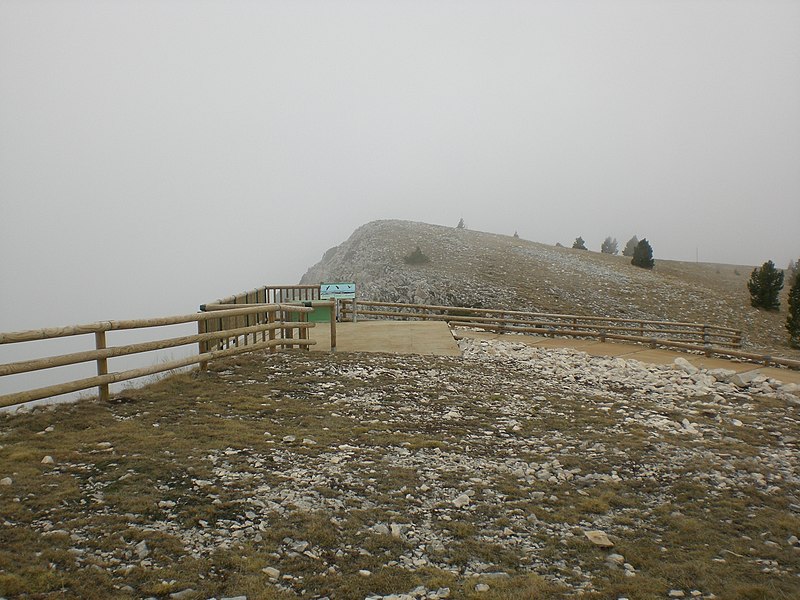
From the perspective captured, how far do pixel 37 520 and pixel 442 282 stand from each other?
3287 cm

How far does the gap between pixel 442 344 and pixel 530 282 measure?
2575 cm

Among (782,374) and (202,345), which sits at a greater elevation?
(202,345)

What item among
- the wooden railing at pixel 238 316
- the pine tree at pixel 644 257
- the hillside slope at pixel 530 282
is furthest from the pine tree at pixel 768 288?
the wooden railing at pixel 238 316

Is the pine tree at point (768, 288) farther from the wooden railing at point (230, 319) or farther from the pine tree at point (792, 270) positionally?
the wooden railing at point (230, 319)

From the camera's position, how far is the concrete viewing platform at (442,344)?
48.1 ft

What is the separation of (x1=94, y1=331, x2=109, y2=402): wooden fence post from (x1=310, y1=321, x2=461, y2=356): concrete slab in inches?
279

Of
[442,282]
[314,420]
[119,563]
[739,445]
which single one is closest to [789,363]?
[739,445]

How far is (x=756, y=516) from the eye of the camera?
5254 millimetres

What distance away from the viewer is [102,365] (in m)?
7.75

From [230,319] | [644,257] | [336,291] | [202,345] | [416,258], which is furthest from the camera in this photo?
[644,257]

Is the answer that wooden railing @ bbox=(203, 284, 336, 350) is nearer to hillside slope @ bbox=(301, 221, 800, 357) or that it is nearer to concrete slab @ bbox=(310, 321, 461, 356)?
concrete slab @ bbox=(310, 321, 461, 356)

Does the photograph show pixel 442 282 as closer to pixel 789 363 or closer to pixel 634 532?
pixel 789 363

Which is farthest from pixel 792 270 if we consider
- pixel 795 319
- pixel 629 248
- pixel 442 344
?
pixel 442 344

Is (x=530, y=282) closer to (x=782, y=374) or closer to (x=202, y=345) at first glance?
(x=782, y=374)
